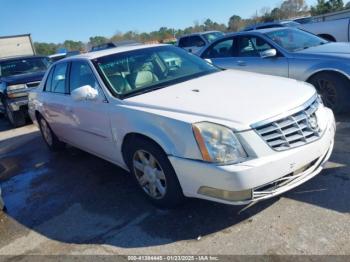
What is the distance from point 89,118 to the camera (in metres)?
4.21

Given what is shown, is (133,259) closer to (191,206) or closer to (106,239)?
(106,239)

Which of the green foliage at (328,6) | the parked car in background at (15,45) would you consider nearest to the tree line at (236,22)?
the green foliage at (328,6)

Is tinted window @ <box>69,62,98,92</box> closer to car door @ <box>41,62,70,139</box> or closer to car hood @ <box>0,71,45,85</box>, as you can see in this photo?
car door @ <box>41,62,70,139</box>

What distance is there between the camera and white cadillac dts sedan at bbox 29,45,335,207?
2.79m

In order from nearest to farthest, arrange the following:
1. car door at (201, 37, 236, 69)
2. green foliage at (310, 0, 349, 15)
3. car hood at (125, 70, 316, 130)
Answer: car hood at (125, 70, 316, 130) → car door at (201, 37, 236, 69) → green foliage at (310, 0, 349, 15)

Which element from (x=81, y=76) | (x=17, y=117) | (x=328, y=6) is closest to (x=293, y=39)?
(x=81, y=76)

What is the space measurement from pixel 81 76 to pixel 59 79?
A: 0.94 m

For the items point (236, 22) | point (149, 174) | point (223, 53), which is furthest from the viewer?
point (236, 22)

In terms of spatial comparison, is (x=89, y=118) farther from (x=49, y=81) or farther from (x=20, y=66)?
(x=20, y=66)

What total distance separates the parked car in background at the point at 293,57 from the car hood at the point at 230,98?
1949 millimetres

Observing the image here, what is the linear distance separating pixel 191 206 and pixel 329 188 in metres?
1.37

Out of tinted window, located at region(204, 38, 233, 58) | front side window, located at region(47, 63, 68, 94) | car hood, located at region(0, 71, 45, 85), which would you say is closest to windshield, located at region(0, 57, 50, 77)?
car hood, located at region(0, 71, 45, 85)

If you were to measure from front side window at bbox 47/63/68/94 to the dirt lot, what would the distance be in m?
1.40

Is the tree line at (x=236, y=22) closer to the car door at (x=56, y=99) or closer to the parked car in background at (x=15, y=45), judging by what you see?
the parked car in background at (x=15, y=45)
